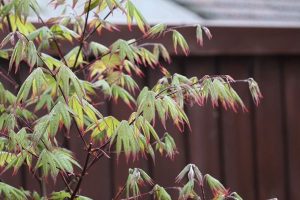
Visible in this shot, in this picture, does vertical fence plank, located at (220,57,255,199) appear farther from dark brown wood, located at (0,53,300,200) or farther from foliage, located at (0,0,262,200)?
foliage, located at (0,0,262,200)

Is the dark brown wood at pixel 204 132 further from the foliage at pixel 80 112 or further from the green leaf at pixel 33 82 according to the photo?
the green leaf at pixel 33 82

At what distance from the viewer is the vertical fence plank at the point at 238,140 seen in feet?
10.6

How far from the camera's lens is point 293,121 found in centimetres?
350

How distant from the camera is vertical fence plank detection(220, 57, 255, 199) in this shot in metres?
3.22

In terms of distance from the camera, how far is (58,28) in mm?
1900

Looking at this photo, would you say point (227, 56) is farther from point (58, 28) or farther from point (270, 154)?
point (58, 28)

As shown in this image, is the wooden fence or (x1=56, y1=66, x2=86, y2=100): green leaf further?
the wooden fence

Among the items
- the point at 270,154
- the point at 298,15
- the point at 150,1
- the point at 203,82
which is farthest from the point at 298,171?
the point at 203,82

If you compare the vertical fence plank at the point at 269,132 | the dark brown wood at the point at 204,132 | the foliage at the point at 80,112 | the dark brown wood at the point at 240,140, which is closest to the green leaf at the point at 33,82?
the foliage at the point at 80,112

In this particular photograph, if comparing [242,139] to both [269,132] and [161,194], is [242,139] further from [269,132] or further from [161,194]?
[161,194]

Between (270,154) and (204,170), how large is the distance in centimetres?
47

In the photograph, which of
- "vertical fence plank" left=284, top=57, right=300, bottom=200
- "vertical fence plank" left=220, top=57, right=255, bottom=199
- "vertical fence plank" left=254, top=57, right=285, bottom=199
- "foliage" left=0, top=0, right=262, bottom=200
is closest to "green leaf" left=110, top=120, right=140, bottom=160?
"foliage" left=0, top=0, right=262, bottom=200

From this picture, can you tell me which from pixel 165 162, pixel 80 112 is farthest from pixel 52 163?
pixel 165 162

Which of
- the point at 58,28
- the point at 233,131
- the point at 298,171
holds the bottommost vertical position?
the point at 298,171
